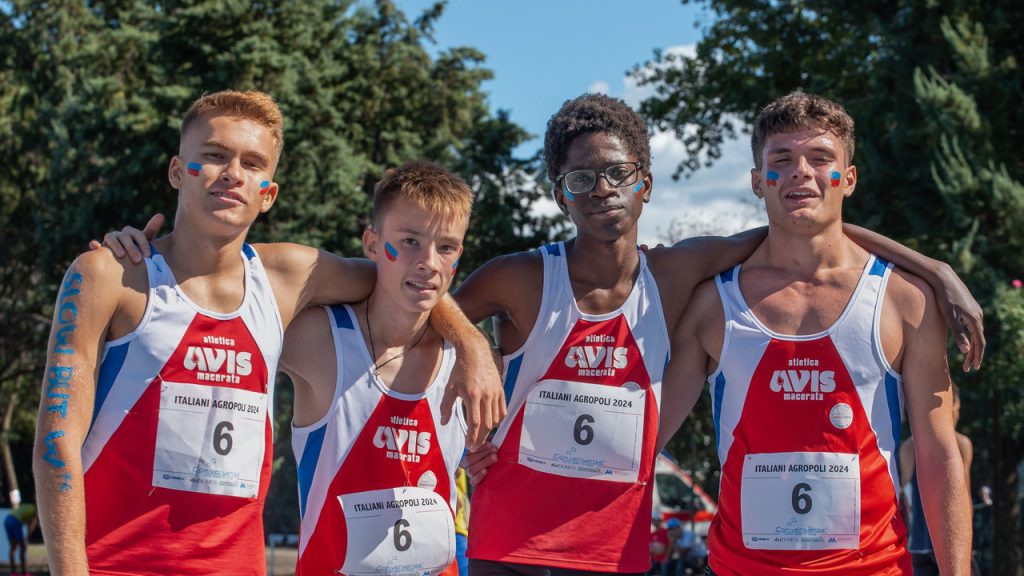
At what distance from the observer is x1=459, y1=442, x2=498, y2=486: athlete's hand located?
409cm

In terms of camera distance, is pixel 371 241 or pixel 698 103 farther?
pixel 698 103

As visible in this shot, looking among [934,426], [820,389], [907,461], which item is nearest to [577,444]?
[820,389]

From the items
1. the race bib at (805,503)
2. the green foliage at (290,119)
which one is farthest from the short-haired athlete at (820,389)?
the green foliage at (290,119)

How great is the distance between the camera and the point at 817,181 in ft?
12.9

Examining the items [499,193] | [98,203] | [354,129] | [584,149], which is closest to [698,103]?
[499,193]

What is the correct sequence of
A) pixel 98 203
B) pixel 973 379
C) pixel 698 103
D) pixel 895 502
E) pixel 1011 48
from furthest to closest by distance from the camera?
pixel 698 103 → pixel 98 203 → pixel 1011 48 → pixel 973 379 → pixel 895 502

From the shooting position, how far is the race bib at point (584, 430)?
3.98 meters

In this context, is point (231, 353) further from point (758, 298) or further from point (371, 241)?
point (758, 298)

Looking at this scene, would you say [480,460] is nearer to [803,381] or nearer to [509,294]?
[509,294]

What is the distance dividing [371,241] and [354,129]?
1967 centimetres

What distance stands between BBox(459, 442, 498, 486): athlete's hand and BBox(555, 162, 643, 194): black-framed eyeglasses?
107 centimetres

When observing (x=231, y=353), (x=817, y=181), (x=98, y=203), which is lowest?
(x=231, y=353)

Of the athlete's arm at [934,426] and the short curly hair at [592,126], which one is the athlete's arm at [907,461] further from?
the short curly hair at [592,126]

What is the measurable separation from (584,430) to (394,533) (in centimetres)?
81
